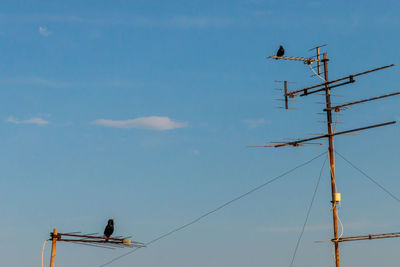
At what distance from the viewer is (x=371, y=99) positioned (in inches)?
1817

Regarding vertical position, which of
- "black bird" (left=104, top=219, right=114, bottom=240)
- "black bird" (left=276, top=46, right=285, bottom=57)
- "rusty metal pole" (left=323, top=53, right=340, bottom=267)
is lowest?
"black bird" (left=104, top=219, right=114, bottom=240)

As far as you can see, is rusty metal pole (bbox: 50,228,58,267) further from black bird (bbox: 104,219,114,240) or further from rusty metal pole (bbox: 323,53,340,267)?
rusty metal pole (bbox: 323,53,340,267)

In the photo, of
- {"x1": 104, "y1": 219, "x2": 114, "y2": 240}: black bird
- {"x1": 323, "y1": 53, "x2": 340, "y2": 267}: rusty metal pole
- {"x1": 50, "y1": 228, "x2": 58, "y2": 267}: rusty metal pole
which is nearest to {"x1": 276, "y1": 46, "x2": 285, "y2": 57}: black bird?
{"x1": 323, "y1": 53, "x2": 340, "y2": 267}: rusty metal pole

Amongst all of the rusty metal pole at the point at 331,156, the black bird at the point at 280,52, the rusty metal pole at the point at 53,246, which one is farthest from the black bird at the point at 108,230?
the black bird at the point at 280,52

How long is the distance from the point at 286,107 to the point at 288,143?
242cm

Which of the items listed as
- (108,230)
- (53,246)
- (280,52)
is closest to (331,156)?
(280,52)

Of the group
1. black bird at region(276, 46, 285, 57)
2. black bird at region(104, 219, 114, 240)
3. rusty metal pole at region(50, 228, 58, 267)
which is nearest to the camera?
rusty metal pole at region(50, 228, 58, 267)

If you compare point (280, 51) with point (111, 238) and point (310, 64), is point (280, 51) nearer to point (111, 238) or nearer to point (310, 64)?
point (310, 64)

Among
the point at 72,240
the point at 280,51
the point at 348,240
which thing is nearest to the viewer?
the point at 72,240

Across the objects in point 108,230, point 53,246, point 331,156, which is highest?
point 331,156

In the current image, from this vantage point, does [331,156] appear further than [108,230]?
Yes

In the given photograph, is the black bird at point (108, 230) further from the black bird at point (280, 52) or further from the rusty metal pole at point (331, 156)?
the black bird at point (280, 52)

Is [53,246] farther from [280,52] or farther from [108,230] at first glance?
[280,52]

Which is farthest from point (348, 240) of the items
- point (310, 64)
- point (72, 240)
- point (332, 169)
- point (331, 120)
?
point (72, 240)
